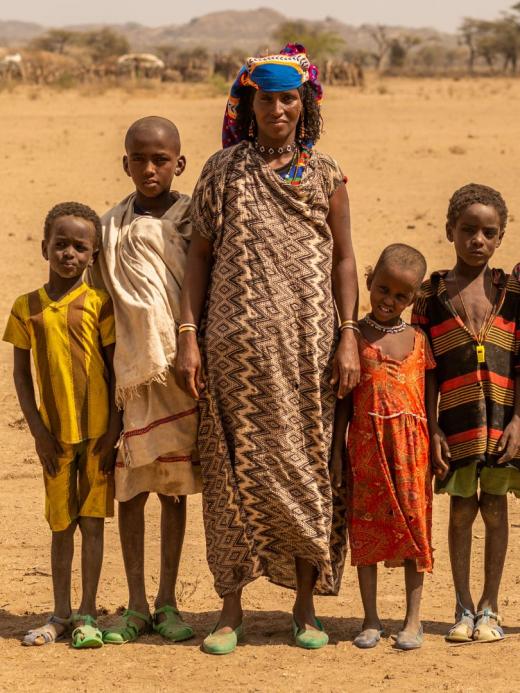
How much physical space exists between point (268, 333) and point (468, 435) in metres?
0.80

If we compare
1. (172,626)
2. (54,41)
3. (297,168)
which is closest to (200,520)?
(172,626)

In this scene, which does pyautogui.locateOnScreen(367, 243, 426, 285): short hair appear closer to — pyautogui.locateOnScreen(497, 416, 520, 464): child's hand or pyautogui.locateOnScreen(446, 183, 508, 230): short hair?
pyautogui.locateOnScreen(446, 183, 508, 230): short hair

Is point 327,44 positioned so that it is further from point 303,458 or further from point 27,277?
point 303,458

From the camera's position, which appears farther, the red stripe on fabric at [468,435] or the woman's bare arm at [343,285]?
the red stripe on fabric at [468,435]

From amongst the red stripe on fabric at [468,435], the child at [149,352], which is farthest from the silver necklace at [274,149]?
the red stripe on fabric at [468,435]

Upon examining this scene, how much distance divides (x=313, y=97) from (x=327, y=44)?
45.1m

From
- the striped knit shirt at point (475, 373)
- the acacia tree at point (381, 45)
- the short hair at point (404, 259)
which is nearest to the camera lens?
the short hair at point (404, 259)

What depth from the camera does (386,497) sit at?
396 cm

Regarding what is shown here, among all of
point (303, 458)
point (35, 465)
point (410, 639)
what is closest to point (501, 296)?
point (303, 458)

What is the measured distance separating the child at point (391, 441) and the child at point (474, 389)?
101 mm

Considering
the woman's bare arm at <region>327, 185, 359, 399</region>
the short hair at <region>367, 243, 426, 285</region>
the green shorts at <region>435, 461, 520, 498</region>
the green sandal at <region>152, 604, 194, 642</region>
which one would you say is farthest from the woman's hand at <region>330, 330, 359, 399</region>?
the green sandal at <region>152, 604, 194, 642</region>

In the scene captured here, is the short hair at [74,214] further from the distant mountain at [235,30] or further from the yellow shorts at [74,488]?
the distant mountain at [235,30]

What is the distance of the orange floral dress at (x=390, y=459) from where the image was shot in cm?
396

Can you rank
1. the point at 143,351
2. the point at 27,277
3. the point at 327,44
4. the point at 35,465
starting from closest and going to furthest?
the point at 143,351
the point at 35,465
the point at 27,277
the point at 327,44
